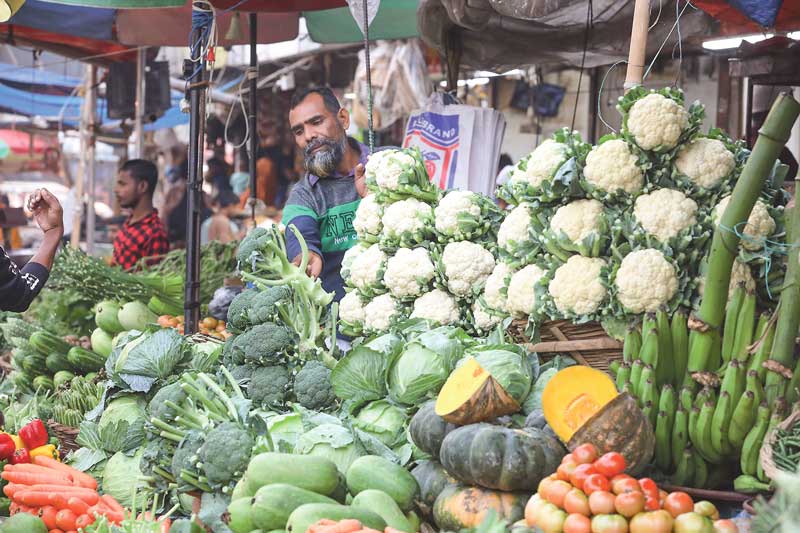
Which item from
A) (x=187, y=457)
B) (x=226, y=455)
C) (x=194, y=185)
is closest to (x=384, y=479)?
(x=226, y=455)

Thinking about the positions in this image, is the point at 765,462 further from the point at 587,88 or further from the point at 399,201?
the point at 587,88

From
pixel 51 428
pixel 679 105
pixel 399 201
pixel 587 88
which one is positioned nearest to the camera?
pixel 679 105

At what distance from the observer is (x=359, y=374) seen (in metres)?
3.10

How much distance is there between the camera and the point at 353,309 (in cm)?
374

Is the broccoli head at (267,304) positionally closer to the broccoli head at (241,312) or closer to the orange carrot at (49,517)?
the broccoli head at (241,312)

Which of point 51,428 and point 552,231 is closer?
point 552,231

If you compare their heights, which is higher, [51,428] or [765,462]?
[765,462]

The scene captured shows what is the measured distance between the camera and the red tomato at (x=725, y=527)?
78.7 inches

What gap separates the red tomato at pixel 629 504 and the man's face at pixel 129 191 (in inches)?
217

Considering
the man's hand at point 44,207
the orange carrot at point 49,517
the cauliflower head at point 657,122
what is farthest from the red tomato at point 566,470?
the man's hand at point 44,207

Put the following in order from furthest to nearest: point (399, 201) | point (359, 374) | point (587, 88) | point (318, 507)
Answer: point (587, 88) < point (399, 201) < point (359, 374) < point (318, 507)

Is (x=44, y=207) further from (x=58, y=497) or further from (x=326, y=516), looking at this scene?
(x=326, y=516)

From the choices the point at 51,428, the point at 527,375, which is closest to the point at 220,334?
the point at 51,428

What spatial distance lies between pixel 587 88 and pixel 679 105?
310 inches
